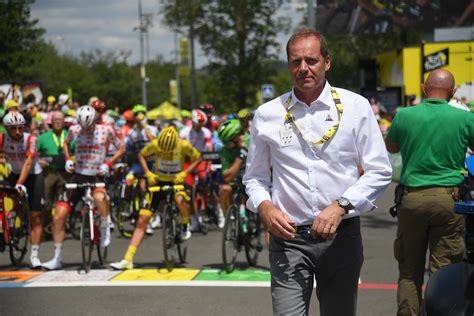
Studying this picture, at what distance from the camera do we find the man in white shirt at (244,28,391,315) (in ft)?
13.7

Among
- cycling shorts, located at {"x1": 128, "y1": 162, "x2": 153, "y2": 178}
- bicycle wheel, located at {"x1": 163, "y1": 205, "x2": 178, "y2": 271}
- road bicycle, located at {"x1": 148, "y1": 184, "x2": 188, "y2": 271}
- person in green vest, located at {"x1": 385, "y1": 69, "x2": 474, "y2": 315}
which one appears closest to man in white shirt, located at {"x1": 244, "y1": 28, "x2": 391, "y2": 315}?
person in green vest, located at {"x1": 385, "y1": 69, "x2": 474, "y2": 315}

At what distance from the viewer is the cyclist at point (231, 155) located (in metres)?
10.3

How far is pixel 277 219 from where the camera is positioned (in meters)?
4.11

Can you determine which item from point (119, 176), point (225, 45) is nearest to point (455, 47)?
point (225, 45)

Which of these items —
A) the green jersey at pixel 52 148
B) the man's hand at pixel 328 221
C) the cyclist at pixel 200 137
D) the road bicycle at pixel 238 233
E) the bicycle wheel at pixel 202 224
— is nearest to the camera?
the man's hand at pixel 328 221

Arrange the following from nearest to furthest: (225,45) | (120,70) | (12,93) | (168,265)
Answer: (168,265), (12,93), (225,45), (120,70)

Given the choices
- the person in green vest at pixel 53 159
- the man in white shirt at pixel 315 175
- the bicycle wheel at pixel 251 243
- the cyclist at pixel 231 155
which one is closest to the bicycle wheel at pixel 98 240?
the cyclist at pixel 231 155

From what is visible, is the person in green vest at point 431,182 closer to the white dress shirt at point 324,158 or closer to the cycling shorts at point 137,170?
the white dress shirt at point 324,158

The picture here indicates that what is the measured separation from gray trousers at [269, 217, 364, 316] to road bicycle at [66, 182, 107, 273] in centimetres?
576

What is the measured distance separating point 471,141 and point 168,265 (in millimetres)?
4649

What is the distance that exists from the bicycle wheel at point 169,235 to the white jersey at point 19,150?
200 centimetres

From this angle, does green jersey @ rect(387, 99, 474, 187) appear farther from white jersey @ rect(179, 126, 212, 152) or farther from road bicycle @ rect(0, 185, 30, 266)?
white jersey @ rect(179, 126, 212, 152)

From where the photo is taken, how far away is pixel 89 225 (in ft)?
32.7

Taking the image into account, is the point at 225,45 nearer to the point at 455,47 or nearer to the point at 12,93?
the point at 455,47
